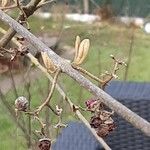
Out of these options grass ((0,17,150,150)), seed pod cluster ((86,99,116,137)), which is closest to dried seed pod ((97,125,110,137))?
Result: seed pod cluster ((86,99,116,137))

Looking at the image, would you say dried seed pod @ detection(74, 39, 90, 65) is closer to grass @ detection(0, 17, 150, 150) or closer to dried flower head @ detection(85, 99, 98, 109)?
dried flower head @ detection(85, 99, 98, 109)

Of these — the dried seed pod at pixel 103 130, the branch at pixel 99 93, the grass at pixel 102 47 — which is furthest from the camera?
the grass at pixel 102 47

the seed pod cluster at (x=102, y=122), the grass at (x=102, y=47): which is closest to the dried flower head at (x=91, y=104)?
the seed pod cluster at (x=102, y=122)

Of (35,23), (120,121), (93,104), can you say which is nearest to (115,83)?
(120,121)

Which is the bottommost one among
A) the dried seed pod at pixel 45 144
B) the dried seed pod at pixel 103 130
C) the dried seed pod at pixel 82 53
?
the dried seed pod at pixel 45 144

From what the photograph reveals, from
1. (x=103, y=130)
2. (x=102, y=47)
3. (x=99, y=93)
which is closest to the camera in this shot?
(x=99, y=93)

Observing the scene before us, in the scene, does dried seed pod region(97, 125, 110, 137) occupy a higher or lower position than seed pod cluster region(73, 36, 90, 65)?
lower

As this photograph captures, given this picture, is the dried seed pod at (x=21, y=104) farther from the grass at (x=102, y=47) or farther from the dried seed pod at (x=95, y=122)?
the grass at (x=102, y=47)

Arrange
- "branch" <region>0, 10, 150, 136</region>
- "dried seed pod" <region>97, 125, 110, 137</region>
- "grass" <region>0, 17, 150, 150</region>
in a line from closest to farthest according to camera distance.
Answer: "branch" <region>0, 10, 150, 136</region>, "dried seed pod" <region>97, 125, 110, 137</region>, "grass" <region>0, 17, 150, 150</region>

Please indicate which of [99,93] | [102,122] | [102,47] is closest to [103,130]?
[102,122]

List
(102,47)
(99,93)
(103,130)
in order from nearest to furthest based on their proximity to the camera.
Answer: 1. (99,93)
2. (103,130)
3. (102,47)

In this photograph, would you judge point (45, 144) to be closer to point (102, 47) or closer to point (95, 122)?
point (95, 122)
